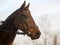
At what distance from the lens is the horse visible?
883 centimetres

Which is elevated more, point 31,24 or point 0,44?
point 31,24

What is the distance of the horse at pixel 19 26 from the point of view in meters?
8.83

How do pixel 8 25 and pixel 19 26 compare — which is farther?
pixel 8 25

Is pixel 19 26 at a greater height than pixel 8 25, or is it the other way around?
pixel 19 26

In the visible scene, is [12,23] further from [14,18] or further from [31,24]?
[31,24]

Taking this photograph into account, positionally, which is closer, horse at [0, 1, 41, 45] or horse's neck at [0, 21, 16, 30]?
horse at [0, 1, 41, 45]

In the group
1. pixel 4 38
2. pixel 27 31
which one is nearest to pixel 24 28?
pixel 27 31

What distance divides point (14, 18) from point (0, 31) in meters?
0.69

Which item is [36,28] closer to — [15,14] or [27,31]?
[27,31]

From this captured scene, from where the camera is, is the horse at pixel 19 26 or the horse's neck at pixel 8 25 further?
the horse's neck at pixel 8 25

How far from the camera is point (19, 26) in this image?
891cm

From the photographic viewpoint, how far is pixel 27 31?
884 centimetres

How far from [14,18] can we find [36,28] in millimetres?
918

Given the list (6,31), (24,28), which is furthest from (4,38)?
(24,28)
